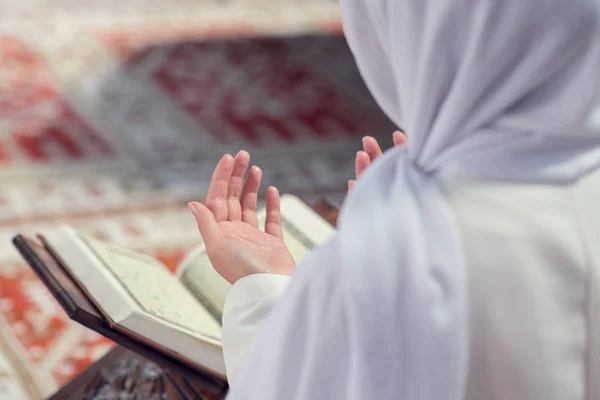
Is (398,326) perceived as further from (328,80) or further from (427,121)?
(328,80)

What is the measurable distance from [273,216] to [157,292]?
225 mm

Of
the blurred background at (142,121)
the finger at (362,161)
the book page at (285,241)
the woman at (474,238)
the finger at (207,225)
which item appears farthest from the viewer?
the blurred background at (142,121)

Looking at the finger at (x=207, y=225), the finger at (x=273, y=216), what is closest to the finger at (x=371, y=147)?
the finger at (x=273, y=216)

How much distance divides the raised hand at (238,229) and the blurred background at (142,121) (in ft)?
2.91

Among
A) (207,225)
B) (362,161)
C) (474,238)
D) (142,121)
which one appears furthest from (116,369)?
(142,121)

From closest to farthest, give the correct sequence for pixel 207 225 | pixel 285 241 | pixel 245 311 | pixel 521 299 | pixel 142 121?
1. pixel 521 299
2. pixel 245 311
3. pixel 207 225
4. pixel 285 241
5. pixel 142 121

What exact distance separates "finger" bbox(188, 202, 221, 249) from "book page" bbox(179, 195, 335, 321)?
21cm

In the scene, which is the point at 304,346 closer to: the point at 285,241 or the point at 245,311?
the point at 245,311

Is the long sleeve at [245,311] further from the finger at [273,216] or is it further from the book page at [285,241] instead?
the book page at [285,241]

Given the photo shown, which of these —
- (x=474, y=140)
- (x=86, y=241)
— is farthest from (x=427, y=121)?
(x=86, y=241)

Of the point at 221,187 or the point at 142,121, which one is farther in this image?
the point at 142,121

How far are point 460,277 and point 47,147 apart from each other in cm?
221

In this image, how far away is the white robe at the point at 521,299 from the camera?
71cm

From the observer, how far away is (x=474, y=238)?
71 centimetres
